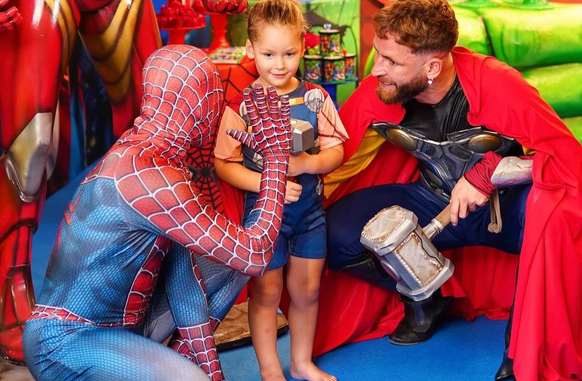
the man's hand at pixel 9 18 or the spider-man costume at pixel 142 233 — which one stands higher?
the man's hand at pixel 9 18

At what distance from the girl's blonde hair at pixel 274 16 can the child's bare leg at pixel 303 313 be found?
667 millimetres

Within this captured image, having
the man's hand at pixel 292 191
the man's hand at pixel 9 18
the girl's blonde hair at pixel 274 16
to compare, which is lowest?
the man's hand at pixel 292 191

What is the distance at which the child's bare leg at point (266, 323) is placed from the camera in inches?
103

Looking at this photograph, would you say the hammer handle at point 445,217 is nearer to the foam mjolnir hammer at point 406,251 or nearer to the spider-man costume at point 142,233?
the foam mjolnir hammer at point 406,251

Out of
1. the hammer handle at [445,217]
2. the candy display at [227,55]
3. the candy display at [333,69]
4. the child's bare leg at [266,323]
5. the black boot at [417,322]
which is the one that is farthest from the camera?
the candy display at [333,69]

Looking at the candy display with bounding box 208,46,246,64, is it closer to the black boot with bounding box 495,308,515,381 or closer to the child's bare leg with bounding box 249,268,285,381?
the child's bare leg with bounding box 249,268,285,381

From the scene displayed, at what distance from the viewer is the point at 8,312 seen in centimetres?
274

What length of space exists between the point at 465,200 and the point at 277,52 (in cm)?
70

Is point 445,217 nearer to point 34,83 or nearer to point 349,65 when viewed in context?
point 34,83

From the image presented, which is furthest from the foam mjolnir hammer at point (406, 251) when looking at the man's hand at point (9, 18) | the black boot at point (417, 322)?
the man's hand at point (9, 18)

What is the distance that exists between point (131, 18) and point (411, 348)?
1.38 metres

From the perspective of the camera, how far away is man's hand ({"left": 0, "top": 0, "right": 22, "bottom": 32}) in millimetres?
2445

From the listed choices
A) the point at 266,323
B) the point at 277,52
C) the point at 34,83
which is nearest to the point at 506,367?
the point at 266,323

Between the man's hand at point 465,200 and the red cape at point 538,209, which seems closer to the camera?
the red cape at point 538,209
